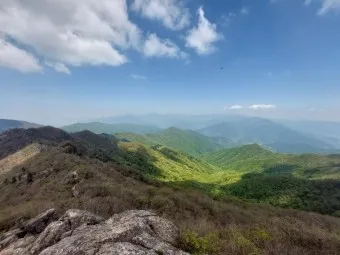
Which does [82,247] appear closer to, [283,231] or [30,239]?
[30,239]

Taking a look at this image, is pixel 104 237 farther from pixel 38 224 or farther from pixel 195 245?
pixel 38 224

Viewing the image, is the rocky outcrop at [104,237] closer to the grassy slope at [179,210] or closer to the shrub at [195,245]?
the shrub at [195,245]

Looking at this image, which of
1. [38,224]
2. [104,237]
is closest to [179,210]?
[38,224]

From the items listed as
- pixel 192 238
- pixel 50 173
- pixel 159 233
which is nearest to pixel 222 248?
pixel 192 238

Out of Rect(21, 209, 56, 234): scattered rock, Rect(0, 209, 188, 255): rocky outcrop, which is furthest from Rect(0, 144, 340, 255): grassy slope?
Rect(21, 209, 56, 234): scattered rock

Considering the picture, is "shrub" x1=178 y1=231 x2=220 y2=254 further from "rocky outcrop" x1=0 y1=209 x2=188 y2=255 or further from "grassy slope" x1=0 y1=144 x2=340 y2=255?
"rocky outcrop" x1=0 y1=209 x2=188 y2=255
